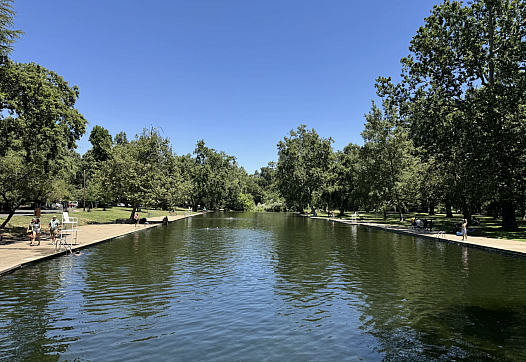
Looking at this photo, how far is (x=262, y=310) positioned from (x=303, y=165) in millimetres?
77441

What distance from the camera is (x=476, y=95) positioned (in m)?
33.2

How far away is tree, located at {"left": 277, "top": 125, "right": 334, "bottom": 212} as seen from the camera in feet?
265

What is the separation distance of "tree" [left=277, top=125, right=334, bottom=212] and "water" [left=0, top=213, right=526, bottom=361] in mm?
62158

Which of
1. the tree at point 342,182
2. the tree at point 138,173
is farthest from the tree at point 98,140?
the tree at point 342,182

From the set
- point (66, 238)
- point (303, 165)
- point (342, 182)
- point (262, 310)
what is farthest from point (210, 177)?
point (262, 310)

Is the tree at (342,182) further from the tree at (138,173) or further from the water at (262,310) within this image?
the water at (262,310)

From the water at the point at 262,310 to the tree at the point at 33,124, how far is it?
1049cm

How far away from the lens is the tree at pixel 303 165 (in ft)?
265

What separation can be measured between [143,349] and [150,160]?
147ft

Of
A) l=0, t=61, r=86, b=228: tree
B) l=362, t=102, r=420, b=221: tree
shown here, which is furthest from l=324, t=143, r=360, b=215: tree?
l=0, t=61, r=86, b=228: tree

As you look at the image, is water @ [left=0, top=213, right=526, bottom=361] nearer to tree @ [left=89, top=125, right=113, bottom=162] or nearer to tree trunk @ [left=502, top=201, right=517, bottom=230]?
tree trunk @ [left=502, top=201, right=517, bottom=230]

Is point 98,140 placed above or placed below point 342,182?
above

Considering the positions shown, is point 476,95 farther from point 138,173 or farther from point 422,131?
point 138,173

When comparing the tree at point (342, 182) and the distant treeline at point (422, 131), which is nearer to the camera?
the distant treeline at point (422, 131)
